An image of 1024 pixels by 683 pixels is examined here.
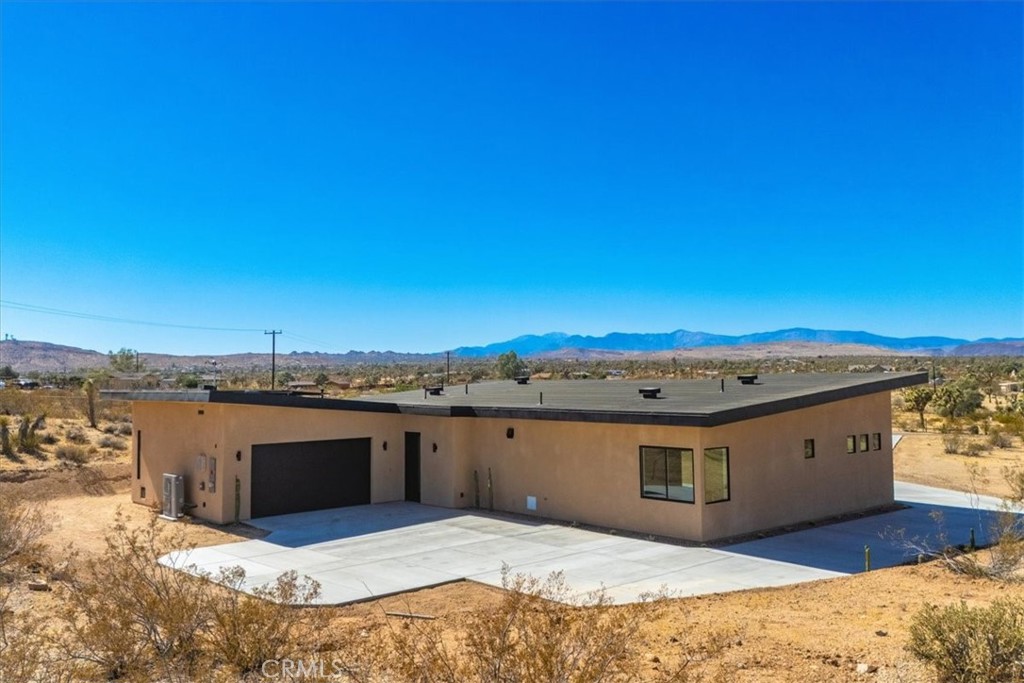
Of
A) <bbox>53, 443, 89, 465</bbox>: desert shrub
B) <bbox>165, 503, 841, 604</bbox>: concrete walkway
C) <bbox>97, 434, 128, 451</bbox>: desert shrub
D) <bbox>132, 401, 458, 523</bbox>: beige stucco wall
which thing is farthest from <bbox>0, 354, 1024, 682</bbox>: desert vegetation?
<bbox>97, 434, 128, 451</bbox>: desert shrub

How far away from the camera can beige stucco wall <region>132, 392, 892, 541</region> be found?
1493 centimetres

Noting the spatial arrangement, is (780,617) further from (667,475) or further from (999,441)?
(999,441)

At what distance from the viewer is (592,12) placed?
2025 cm

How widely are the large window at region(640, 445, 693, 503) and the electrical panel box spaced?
34.1 ft

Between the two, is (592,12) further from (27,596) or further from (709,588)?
(27,596)

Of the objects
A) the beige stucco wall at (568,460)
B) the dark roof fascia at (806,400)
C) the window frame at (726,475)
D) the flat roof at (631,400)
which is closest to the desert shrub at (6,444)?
the beige stucco wall at (568,460)

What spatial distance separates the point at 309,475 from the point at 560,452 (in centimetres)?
617

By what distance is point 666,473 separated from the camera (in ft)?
48.5

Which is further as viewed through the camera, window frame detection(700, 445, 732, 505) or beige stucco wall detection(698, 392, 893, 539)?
beige stucco wall detection(698, 392, 893, 539)

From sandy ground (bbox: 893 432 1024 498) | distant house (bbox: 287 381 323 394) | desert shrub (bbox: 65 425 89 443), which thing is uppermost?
distant house (bbox: 287 381 323 394)

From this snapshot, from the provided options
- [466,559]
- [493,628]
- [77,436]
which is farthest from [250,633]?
[77,436]

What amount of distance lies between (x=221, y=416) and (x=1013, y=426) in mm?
33495

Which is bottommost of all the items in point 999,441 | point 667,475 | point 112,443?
point 999,441

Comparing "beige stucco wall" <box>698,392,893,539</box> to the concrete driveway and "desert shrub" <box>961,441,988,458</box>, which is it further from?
"desert shrub" <box>961,441,988,458</box>
